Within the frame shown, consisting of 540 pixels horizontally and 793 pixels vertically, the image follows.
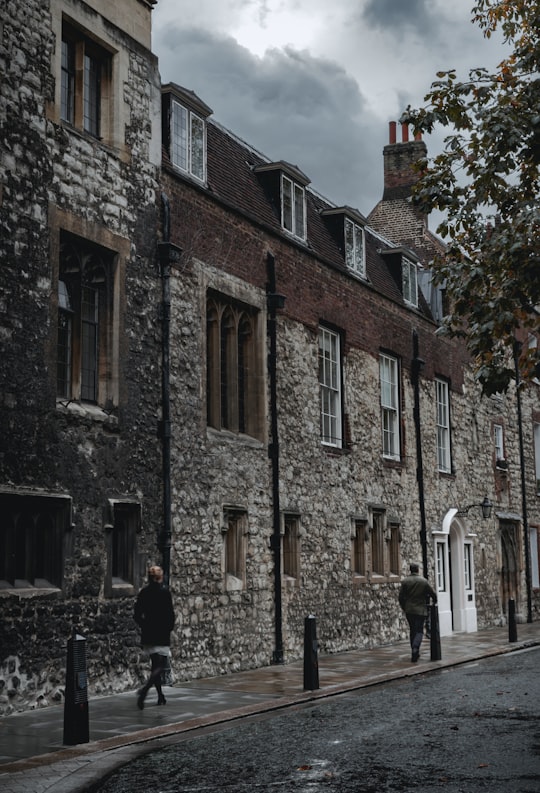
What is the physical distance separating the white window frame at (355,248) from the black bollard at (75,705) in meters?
14.5

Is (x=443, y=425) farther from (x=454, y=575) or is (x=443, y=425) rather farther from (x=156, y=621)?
(x=156, y=621)

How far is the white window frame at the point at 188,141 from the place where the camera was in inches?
650

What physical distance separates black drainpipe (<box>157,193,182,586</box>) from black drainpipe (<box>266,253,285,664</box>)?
130 inches

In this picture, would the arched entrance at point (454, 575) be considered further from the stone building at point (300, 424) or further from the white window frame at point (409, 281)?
the white window frame at point (409, 281)

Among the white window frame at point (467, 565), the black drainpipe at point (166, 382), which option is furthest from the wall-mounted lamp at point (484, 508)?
the black drainpipe at point (166, 382)

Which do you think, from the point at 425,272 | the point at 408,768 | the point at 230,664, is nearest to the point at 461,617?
the point at 425,272

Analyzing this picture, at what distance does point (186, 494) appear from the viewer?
50.7 feet

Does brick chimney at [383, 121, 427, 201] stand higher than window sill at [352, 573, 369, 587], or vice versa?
brick chimney at [383, 121, 427, 201]

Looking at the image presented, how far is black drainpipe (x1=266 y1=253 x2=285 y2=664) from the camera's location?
1766cm

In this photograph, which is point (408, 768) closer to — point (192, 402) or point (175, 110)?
point (192, 402)

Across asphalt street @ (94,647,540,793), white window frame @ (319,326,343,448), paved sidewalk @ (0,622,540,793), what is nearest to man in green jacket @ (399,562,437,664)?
paved sidewalk @ (0,622,540,793)

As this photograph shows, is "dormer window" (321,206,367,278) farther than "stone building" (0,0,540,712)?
Yes

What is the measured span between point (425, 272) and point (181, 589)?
52.3ft

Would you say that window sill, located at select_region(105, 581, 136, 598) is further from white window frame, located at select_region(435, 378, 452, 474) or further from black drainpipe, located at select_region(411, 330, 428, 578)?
white window frame, located at select_region(435, 378, 452, 474)
